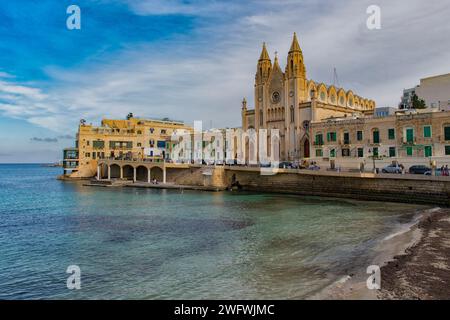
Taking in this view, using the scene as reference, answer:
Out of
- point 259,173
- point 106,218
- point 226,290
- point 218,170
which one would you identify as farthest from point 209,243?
point 218,170

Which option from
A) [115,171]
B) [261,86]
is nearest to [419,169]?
Result: [261,86]

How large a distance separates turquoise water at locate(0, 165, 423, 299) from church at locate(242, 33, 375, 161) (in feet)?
88.3

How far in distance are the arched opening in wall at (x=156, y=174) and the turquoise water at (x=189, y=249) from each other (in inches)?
1213

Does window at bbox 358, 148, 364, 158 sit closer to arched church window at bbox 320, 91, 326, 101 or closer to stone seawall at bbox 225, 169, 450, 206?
stone seawall at bbox 225, 169, 450, 206

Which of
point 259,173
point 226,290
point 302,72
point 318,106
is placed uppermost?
point 302,72

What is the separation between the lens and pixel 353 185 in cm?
3881

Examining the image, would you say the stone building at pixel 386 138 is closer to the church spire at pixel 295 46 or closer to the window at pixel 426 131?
the window at pixel 426 131

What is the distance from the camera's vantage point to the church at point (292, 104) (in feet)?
189

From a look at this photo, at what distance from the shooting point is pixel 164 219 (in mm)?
27219

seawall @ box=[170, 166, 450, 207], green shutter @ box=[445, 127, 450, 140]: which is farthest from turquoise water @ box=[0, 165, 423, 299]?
green shutter @ box=[445, 127, 450, 140]

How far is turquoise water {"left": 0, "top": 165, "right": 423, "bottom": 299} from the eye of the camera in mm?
12523

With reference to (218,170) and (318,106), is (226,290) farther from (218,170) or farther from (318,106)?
(318,106)

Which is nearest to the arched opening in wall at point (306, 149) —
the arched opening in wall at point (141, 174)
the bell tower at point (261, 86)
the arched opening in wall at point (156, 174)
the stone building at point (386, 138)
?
the stone building at point (386, 138)
